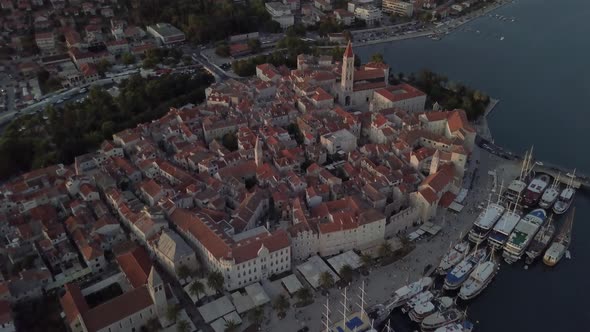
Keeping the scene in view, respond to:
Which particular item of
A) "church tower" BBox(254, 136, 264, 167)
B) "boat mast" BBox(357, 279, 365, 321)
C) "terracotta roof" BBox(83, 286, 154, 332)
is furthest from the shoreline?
"terracotta roof" BBox(83, 286, 154, 332)

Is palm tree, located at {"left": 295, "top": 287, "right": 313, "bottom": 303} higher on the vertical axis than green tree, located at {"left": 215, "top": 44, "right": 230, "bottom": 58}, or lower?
lower

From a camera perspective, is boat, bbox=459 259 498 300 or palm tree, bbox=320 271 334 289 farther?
boat, bbox=459 259 498 300

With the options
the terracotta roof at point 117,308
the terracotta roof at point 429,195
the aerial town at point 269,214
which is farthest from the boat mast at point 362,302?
the terracotta roof at point 117,308

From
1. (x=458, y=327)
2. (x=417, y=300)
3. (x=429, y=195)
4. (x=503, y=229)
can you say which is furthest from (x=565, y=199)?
(x=417, y=300)

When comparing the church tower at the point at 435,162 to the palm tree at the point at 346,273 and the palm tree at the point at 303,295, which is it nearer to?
the palm tree at the point at 346,273

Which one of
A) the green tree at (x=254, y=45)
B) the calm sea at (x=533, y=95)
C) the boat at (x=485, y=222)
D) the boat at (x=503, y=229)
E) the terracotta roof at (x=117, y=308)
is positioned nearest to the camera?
the terracotta roof at (x=117, y=308)

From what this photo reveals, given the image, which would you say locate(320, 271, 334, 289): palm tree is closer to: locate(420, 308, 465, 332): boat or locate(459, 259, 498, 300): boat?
locate(420, 308, 465, 332): boat
